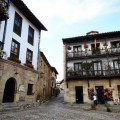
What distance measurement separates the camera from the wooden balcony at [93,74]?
856 inches

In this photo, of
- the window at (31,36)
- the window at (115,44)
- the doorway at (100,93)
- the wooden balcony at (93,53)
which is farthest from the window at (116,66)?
the window at (31,36)

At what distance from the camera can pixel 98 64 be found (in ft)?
76.2

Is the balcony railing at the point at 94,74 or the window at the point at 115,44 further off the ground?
the window at the point at 115,44

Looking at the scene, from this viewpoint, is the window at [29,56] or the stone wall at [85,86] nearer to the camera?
the window at [29,56]

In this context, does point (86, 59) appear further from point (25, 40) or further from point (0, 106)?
point (0, 106)

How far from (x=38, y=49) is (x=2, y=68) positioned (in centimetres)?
774

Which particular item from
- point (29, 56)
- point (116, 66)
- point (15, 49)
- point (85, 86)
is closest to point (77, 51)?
point (85, 86)

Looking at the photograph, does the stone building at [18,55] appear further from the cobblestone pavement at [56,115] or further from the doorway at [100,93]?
the doorway at [100,93]

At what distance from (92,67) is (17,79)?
11408 mm

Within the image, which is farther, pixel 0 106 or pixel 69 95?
pixel 69 95

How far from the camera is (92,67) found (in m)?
23.2

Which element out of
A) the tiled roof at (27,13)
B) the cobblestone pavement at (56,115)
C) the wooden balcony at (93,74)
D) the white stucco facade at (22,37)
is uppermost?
the tiled roof at (27,13)

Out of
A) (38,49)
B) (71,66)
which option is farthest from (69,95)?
(38,49)

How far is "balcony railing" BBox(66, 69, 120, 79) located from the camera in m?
21.8
